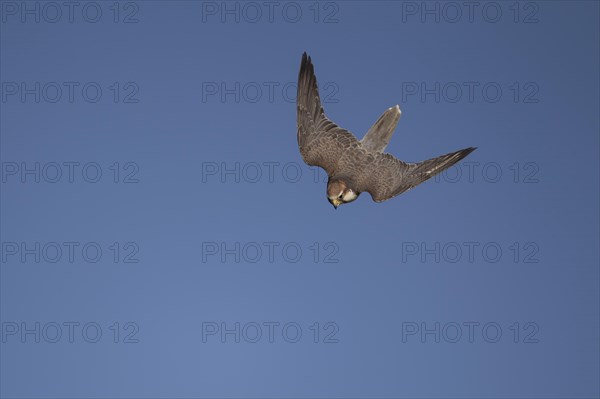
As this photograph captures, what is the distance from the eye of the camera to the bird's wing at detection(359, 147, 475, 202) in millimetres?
6387

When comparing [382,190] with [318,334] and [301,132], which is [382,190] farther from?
[318,334]

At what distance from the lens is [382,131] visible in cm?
632

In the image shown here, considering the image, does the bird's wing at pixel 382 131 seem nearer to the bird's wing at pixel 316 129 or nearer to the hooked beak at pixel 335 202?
the bird's wing at pixel 316 129

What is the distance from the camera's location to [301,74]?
635 cm

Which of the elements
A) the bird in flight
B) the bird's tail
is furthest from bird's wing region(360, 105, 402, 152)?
the bird's tail

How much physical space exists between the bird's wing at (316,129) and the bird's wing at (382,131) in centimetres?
9

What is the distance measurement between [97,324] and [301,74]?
3.09 meters

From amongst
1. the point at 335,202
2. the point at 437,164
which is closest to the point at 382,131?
the point at 437,164

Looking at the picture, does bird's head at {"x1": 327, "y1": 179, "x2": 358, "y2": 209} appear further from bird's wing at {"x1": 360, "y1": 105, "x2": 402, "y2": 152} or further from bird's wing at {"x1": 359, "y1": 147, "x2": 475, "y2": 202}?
bird's wing at {"x1": 360, "y1": 105, "x2": 402, "y2": 152}

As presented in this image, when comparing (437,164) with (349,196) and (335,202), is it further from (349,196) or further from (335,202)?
(335,202)

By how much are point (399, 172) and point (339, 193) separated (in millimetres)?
522

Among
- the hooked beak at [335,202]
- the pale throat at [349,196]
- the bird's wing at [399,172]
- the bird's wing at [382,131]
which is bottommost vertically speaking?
the hooked beak at [335,202]

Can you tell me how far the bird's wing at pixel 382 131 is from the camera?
627 centimetres

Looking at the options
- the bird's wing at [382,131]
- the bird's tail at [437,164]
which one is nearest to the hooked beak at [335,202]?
the bird's wing at [382,131]
